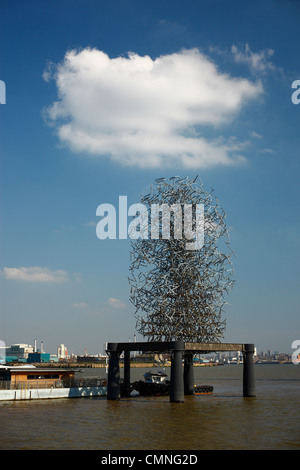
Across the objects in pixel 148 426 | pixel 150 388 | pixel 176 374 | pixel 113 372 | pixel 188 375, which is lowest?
pixel 150 388

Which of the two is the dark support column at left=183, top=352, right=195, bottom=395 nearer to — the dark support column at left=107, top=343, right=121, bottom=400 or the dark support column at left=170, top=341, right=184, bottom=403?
the dark support column at left=107, top=343, right=121, bottom=400

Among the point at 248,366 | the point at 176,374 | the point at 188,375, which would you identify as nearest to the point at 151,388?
the point at 188,375

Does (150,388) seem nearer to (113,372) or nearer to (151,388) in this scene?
(151,388)

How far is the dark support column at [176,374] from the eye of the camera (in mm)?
49312

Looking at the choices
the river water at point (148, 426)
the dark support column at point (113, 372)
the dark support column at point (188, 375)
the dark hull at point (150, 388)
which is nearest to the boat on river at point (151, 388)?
the dark hull at point (150, 388)

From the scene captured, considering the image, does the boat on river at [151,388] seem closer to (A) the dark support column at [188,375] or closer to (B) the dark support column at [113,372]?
(A) the dark support column at [188,375]

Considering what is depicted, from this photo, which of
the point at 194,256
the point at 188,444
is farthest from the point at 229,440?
the point at 194,256

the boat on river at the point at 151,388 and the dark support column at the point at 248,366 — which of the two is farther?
the boat on river at the point at 151,388

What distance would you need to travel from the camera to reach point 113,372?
54500 mm

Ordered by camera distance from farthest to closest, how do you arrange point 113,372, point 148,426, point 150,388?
1. point 150,388
2. point 113,372
3. point 148,426

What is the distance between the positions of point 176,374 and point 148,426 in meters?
12.3

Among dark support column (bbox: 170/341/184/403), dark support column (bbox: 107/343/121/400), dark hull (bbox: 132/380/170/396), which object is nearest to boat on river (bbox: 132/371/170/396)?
dark hull (bbox: 132/380/170/396)

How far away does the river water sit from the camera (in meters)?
31.0

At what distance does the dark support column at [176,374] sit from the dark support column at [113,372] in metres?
7.09
